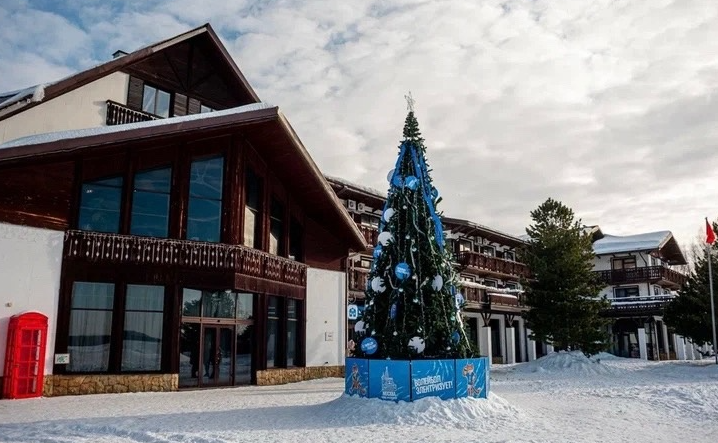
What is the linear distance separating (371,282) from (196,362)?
21.5ft

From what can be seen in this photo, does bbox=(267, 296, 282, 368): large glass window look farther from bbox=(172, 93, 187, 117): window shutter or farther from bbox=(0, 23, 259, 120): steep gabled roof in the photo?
bbox=(0, 23, 259, 120): steep gabled roof

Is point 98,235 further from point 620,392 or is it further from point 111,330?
point 620,392

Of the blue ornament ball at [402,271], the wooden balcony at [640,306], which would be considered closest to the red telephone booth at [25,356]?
the blue ornament ball at [402,271]

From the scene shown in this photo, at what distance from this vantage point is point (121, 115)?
60.3 ft

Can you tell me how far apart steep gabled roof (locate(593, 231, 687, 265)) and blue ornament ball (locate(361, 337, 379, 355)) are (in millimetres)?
35873

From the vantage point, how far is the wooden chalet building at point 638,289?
40312 mm

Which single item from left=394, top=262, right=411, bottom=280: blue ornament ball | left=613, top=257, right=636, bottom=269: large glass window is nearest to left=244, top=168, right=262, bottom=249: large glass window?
left=394, top=262, right=411, bottom=280: blue ornament ball

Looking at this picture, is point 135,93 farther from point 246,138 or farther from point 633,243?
point 633,243

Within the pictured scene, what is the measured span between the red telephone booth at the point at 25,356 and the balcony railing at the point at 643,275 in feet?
126

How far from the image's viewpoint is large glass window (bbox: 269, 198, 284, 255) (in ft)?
66.1

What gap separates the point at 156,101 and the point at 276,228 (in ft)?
19.2

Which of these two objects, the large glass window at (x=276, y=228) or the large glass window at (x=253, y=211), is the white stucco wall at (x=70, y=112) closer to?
the large glass window at (x=253, y=211)

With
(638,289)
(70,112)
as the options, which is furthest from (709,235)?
(70,112)

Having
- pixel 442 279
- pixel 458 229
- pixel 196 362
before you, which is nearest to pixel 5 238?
pixel 196 362
